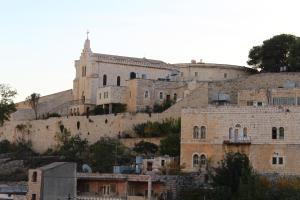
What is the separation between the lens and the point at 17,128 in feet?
218

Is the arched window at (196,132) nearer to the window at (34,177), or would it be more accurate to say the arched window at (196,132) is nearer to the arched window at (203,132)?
the arched window at (203,132)

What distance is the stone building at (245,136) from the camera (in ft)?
133

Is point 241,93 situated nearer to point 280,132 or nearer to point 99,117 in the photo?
point 280,132

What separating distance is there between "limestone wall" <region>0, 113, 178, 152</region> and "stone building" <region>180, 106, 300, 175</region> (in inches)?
399

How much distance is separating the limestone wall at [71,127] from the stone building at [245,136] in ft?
33.3

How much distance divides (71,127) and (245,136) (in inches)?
840

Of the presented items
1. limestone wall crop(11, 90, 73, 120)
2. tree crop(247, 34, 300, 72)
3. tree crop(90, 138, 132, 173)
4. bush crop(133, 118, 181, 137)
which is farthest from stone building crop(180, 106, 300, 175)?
limestone wall crop(11, 90, 73, 120)

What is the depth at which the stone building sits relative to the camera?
133ft

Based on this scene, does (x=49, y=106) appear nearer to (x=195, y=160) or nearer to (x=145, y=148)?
(x=145, y=148)

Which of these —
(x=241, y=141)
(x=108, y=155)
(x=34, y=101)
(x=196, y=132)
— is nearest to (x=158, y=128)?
(x=108, y=155)

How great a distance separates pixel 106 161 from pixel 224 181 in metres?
11.3

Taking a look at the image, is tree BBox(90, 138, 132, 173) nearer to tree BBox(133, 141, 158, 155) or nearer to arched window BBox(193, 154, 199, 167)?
tree BBox(133, 141, 158, 155)

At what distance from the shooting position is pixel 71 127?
59.5 meters

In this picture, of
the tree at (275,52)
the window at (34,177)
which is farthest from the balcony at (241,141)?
the tree at (275,52)
